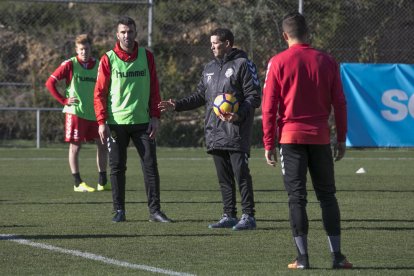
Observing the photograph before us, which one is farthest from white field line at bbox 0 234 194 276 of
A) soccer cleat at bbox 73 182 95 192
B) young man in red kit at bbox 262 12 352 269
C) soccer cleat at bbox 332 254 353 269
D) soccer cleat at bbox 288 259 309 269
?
soccer cleat at bbox 73 182 95 192

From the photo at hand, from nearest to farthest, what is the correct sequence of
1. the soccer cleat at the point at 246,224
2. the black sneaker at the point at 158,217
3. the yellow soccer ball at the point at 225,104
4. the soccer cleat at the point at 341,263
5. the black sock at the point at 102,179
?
the soccer cleat at the point at 341,263
the yellow soccer ball at the point at 225,104
the soccer cleat at the point at 246,224
the black sneaker at the point at 158,217
the black sock at the point at 102,179

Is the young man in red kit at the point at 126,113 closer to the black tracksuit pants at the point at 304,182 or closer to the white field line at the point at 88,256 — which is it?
the white field line at the point at 88,256

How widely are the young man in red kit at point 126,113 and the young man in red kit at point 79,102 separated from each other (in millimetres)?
3484

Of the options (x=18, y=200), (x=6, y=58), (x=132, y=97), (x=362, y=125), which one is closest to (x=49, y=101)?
(x=6, y=58)

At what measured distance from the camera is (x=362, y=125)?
19.6m

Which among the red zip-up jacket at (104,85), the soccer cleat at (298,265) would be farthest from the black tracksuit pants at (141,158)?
the soccer cleat at (298,265)

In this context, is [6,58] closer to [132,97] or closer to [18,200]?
[18,200]

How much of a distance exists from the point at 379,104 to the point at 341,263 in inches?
504

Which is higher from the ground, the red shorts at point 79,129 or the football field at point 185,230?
the red shorts at point 79,129

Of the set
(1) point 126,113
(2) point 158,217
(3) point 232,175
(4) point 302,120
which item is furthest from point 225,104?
(4) point 302,120

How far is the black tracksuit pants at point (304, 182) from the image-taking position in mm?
7203

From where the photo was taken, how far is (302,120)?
7.18 meters

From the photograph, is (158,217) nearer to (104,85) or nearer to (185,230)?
(185,230)

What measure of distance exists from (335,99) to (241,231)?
7.71 feet
